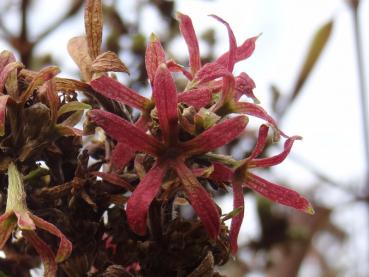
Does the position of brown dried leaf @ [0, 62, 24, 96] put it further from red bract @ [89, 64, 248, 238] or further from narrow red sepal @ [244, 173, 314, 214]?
narrow red sepal @ [244, 173, 314, 214]

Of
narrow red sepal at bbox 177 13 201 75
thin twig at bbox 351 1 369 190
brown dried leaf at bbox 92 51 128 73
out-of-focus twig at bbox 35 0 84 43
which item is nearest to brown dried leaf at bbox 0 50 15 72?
brown dried leaf at bbox 92 51 128 73

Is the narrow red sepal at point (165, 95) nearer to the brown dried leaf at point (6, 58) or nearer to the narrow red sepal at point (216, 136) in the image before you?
the narrow red sepal at point (216, 136)

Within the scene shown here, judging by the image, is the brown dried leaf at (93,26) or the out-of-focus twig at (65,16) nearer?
Answer: the brown dried leaf at (93,26)

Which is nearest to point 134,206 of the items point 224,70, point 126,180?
point 126,180

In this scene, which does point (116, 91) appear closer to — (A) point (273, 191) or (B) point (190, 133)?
(B) point (190, 133)

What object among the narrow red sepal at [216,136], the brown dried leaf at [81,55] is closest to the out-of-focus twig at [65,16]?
the brown dried leaf at [81,55]

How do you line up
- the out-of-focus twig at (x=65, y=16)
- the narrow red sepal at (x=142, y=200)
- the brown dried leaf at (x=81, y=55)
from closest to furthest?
1. the narrow red sepal at (x=142, y=200)
2. the brown dried leaf at (x=81, y=55)
3. the out-of-focus twig at (x=65, y=16)

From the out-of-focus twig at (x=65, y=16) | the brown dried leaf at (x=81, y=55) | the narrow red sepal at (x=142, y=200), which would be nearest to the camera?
the narrow red sepal at (x=142, y=200)

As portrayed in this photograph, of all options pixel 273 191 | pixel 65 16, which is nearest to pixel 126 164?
pixel 273 191
